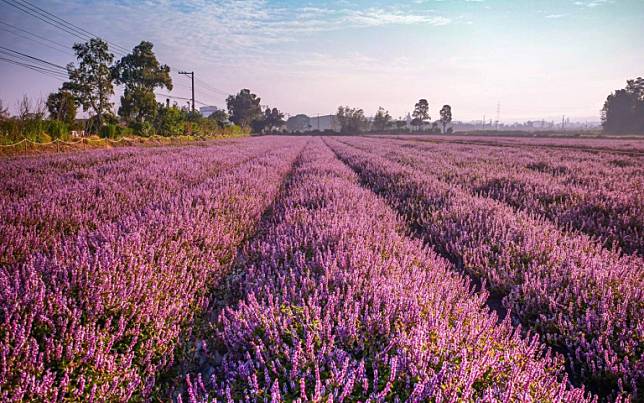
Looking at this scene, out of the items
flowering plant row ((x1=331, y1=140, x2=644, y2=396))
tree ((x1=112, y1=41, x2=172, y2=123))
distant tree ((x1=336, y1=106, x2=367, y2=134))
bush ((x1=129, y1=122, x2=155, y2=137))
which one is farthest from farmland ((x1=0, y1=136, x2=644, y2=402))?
distant tree ((x1=336, y1=106, x2=367, y2=134))

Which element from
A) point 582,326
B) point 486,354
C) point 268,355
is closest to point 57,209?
point 268,355

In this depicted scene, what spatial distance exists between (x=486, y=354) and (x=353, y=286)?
0.87 meters

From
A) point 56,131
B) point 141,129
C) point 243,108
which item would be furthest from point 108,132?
point 243,108

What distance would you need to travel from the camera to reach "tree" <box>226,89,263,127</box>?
4139 inches

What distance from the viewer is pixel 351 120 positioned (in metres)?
108

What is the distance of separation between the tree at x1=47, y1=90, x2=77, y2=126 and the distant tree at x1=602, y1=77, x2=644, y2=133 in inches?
4210

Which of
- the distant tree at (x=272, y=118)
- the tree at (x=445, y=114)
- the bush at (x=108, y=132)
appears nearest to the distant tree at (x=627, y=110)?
the tree at (x=445, y=114)

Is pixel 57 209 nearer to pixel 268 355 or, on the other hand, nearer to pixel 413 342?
pixel 268 355

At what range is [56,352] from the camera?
1756 mm

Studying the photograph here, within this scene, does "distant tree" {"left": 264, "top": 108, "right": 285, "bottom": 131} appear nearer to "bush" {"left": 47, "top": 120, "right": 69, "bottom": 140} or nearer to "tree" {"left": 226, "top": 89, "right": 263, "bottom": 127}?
"tree" {"left": 226, "top": 89, "right": 263, "bottom": 127}

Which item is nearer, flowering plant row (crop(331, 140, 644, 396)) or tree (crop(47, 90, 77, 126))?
flowering plant row (crop(331, 140, 644, 396))

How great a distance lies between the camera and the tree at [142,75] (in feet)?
155

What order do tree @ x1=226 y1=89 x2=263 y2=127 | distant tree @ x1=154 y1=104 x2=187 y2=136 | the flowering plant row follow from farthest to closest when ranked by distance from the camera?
tree @ x1=226 y1=89 x2=263 y2=127 → distant tree @ x1=154 y1=104 x2=187 y2=136 → the flowering plant row

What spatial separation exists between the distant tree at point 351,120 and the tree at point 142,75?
58.4 metres
